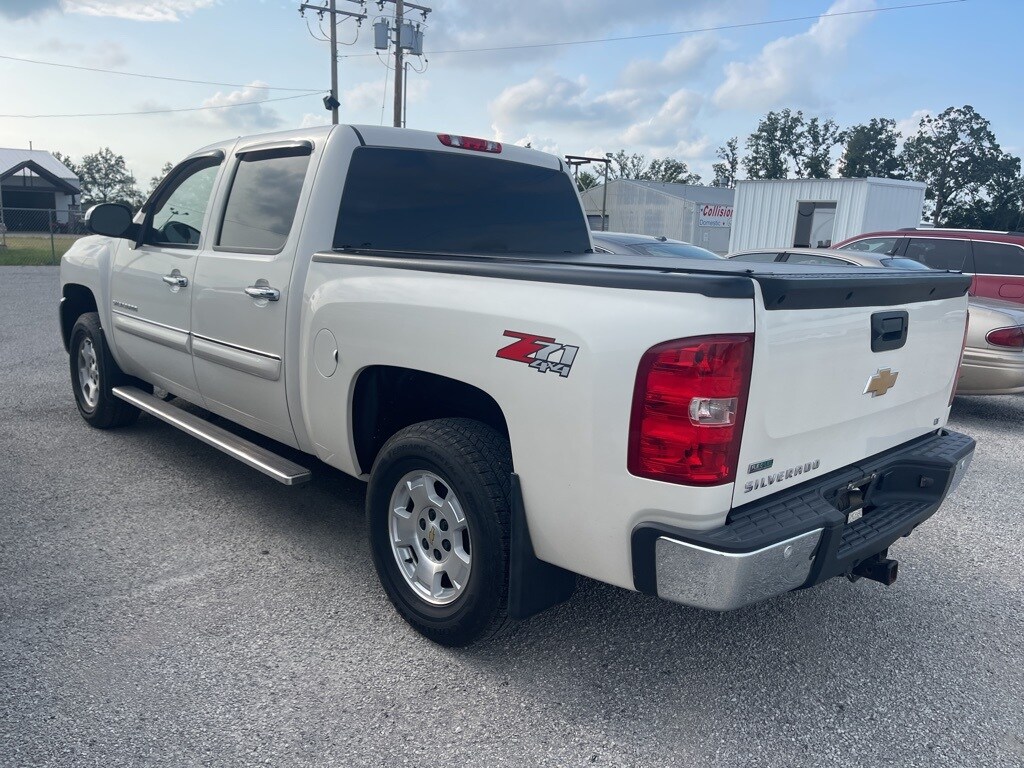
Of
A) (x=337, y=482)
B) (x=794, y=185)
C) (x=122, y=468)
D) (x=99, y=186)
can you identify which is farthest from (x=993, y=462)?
(x=99, y=186)

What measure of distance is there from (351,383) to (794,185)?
972 inches

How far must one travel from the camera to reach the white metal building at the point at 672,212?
138 ft

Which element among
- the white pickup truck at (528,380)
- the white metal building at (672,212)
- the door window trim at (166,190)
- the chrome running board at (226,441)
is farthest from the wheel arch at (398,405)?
the white metal building at (672,212)

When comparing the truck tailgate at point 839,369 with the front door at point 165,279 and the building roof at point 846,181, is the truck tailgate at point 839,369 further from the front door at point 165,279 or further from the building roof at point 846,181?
the building roof at point 846,181

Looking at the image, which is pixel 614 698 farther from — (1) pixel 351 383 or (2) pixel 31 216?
(2) pixel 31 216

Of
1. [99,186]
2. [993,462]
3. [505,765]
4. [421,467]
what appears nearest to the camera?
[505,765]

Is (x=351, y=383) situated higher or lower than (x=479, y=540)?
higher

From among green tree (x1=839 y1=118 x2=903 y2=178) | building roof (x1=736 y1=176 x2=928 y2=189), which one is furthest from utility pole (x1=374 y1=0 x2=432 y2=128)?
green tree (x1=839 y1=118 x2=903 y2=178)

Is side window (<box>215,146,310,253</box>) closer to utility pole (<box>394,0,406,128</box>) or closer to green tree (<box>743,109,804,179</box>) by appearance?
utility pole (<box>394,0,406,128</box>)

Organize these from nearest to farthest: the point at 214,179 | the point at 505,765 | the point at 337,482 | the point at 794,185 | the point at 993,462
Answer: the point at 505,765
the point at 214,179
the point at 337,482
the point at 993,462
the point at 794,185

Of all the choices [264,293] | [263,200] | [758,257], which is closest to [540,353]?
[264,293]

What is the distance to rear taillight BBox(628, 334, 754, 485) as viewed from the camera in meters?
2.25

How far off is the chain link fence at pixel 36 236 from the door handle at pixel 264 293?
3.32 metres

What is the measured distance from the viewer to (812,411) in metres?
2.58
